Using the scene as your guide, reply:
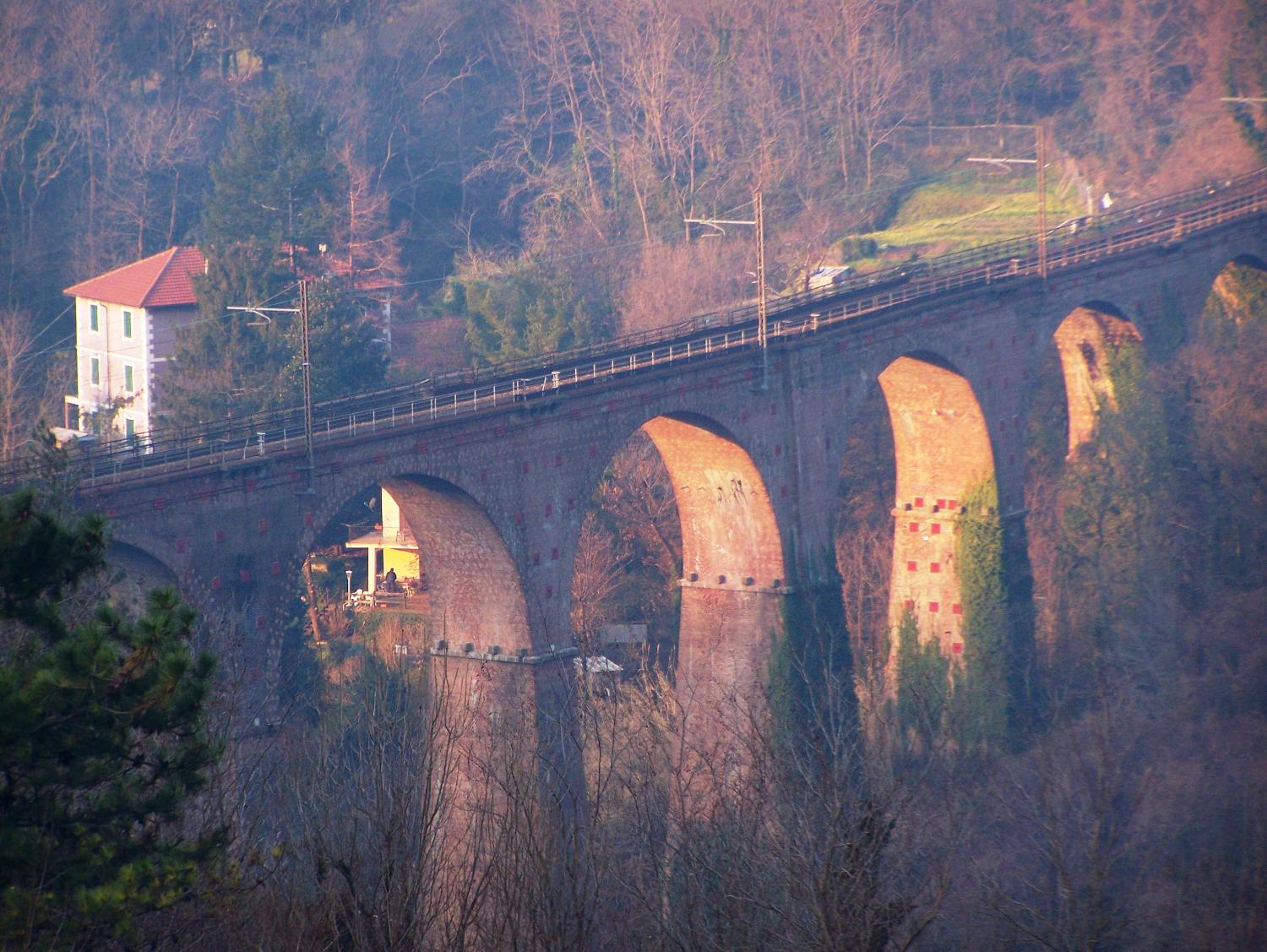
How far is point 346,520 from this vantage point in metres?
45.7

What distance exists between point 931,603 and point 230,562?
19334 mm

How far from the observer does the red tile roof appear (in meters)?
44.8

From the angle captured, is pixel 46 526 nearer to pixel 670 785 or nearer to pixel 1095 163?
pixel 670 785

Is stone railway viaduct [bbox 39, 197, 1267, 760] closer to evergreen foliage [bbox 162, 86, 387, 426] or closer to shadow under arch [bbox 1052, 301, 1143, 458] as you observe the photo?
shadow under arch [bbox 1052, 301, 1143, 458]

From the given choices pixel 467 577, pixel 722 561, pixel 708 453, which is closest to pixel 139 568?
pixel 467 577

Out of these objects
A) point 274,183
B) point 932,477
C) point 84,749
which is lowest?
point 84,749

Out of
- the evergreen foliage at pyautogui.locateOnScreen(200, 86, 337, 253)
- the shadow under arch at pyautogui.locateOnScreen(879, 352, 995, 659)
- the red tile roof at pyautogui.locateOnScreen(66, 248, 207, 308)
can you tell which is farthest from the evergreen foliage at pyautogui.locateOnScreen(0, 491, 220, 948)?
the evergreen foliage at pyautogui.locateOnScreen(200, 86, 337, 253)

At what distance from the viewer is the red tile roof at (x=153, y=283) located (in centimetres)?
4478

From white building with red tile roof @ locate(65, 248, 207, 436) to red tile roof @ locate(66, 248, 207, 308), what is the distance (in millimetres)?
24

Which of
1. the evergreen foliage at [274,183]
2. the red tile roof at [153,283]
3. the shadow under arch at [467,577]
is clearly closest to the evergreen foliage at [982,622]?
the shadow under arch at [467,577]

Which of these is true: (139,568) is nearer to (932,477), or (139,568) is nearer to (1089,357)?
(932,477)

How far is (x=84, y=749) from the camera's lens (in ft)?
38.8

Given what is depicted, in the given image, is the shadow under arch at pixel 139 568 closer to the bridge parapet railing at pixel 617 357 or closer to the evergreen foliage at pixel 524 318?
the bridge parapet railing at pixel 617 357

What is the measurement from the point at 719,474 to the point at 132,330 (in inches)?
Answer: 827
